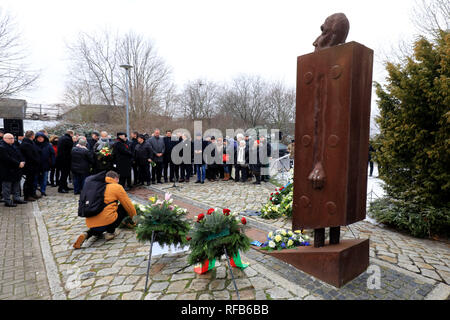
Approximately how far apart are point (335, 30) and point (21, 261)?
5973 mm

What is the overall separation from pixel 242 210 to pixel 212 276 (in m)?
3.48

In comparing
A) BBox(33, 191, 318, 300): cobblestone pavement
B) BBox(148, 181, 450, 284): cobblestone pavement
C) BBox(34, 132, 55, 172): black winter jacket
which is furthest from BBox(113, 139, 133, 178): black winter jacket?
BBox(33, 191, 318, 300): cobblestone pavement

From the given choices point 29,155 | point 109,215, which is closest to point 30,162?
point 29,155

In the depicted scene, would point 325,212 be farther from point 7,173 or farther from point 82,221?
point 7,173

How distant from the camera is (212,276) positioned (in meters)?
3.71

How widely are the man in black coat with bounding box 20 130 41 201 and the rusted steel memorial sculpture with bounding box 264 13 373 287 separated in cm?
811

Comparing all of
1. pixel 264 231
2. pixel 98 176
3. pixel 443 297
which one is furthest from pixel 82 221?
pixel 443 297

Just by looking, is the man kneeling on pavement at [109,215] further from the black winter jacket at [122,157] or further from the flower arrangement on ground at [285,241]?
the black winter jacket at [122,157]

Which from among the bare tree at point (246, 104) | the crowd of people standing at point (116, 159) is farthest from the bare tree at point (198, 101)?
the crowd of people standing at point (116, 159)

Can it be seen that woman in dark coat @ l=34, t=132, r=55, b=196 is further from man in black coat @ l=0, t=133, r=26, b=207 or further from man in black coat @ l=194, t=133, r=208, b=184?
man in black coat @ l=194, t=133, r=208, b=184

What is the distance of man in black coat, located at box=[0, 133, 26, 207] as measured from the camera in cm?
712

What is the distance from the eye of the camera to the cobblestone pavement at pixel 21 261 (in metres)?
3.44

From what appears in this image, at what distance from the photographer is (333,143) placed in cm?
330

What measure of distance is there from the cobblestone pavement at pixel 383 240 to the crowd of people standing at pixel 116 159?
1.86 metres
